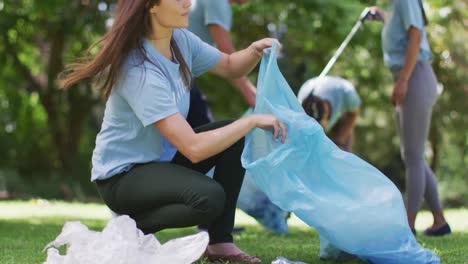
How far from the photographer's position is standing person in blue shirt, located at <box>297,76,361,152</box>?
488cm

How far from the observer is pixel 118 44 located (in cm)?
296

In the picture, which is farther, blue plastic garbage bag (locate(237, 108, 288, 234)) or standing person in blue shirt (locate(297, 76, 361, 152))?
standing person in blue shirt (locate(297, 76, 361, 152))

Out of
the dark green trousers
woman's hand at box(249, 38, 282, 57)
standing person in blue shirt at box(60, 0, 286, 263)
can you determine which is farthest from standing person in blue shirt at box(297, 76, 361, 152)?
the dark green trousers

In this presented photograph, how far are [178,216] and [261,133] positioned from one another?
0.44 metres

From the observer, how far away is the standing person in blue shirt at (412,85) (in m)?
4.39

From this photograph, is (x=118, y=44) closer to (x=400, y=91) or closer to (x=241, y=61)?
(x=241, y=61)

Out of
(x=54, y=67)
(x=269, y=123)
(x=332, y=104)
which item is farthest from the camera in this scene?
(x=54, y=67)

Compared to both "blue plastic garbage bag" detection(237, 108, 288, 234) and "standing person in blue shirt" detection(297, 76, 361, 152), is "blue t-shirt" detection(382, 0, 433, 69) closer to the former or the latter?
"standing person in blue shirt" detection(297, 76, 361, 152)

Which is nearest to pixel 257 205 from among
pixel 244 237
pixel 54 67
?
pixel 244 237

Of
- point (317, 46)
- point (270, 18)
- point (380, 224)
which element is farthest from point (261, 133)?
point (317, 46)

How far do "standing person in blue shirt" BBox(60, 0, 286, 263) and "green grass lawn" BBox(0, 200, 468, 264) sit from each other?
586 millimetres

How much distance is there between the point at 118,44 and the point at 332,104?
225cm

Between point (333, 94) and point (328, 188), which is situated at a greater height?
point (328, 188)

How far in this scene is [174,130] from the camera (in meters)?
2.84
